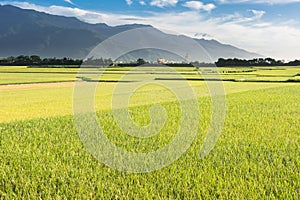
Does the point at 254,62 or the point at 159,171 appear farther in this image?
the point at 254,62

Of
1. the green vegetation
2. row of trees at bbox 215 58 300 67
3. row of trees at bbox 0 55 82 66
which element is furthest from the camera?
row of trees at bbox 215 58 300 67

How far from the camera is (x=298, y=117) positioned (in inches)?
435

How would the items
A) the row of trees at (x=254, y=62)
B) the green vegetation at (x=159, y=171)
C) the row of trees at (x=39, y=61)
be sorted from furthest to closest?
the row of trees at (x=254, y=62)
the row of trees at (x=39, y=61)
the green vegetation at (x=159, y=171)

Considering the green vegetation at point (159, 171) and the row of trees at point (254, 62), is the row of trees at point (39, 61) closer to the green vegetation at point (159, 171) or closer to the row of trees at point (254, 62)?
the row of trees at point (254, 62)

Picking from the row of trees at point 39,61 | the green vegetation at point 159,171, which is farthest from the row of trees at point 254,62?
the green vegetation at point 159,171

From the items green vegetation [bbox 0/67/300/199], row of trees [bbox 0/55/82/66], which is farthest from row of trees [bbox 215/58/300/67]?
green vegetation [bbox 0/67/300/199]

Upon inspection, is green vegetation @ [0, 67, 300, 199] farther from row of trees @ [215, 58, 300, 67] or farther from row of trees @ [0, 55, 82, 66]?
row of trees @ [215, 58, 300, 67]

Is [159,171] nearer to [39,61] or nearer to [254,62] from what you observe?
[39,61]

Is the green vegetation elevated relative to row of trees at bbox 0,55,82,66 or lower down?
lower down

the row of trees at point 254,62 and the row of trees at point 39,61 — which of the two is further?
the row of trees at point 254,62

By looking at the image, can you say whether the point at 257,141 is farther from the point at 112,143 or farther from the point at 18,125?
the point at 18,125

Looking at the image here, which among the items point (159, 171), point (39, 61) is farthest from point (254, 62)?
point (159, 171)

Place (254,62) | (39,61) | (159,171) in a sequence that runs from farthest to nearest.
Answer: (254,62) < (39,61) < (159,171)

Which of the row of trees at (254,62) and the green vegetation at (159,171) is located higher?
the row of trees at (254,62)
